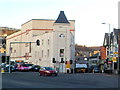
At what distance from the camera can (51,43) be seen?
9056cm

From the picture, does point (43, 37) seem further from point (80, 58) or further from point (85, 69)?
point (80, 58)

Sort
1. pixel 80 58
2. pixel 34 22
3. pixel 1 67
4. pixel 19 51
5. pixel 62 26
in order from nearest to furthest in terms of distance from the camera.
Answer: pixel 1 67 → pixel 62 26 → pixel 34 22 → pixel 19 51 → pixel 80 58

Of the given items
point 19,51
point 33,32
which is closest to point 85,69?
point 33,32

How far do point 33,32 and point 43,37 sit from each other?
921 centimetres

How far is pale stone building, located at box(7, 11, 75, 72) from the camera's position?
292 feet


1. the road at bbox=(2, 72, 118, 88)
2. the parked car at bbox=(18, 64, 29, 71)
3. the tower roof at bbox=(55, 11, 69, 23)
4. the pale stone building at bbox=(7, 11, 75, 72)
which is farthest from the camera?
the tower roof at bbox=(55, 11, 69, 23)

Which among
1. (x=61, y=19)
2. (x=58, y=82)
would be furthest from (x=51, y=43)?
(x=58, y=82)

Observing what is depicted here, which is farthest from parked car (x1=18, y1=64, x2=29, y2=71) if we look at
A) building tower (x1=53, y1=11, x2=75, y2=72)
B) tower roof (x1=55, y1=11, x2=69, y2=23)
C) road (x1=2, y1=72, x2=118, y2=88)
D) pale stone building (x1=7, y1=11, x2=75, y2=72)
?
road (x1=2, y1=72, x2=118, y2=88)

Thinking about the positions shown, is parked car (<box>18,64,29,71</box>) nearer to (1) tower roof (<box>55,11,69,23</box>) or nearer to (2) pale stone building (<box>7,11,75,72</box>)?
(2) pale stone building (<box>7,11,75,72</box>)

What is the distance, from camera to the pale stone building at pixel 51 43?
89125mm

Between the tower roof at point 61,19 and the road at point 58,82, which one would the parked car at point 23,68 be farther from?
the road at point 58,82

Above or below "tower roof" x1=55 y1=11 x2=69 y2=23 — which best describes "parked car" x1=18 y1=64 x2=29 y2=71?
below

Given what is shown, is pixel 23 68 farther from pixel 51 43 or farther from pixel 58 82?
pixel 58 82

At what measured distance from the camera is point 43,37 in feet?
321
